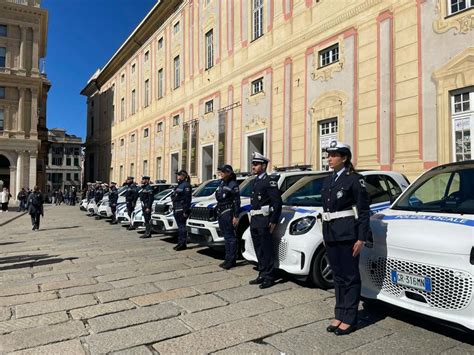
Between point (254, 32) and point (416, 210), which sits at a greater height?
point (254, 32)

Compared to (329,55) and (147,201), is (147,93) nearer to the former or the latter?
(329,55)

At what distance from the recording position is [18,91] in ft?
141

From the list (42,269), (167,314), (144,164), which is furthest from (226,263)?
(144,164)

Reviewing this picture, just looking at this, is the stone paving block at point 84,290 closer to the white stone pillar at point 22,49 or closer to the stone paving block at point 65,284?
the stone paving block at point 65,284

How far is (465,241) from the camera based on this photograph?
3.32 metres

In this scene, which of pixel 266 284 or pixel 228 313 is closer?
pixel 228 313

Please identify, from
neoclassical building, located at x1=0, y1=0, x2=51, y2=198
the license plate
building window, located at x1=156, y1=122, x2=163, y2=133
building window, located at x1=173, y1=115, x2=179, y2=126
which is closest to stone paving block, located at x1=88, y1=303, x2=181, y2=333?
the license plate

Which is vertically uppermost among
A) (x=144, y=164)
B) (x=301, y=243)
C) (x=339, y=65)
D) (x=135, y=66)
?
(x=135, y=66)

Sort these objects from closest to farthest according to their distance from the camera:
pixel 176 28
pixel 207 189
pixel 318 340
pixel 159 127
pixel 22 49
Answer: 1. pixel 318 340
2. pixel 207 189
3. pixel 176 28
4. pixel 159 127
5. pixel 22 49

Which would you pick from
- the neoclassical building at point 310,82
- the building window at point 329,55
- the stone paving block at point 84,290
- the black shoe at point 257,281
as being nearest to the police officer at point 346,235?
the black shoe at point 257,281

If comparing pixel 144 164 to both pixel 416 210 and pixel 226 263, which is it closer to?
pixel 226 263

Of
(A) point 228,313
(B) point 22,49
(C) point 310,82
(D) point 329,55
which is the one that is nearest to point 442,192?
(A) point 228,313

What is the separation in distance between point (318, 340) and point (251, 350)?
677 mm

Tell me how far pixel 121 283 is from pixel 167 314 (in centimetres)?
181
